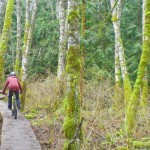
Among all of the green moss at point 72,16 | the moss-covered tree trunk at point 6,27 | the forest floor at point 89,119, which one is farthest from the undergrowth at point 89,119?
the moss-covered tree trunk at point 6,27

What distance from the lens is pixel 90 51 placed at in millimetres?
22328

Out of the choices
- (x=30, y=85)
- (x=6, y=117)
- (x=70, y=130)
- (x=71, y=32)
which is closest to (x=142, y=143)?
(x=70, y=130)

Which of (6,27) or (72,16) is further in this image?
(6,27)

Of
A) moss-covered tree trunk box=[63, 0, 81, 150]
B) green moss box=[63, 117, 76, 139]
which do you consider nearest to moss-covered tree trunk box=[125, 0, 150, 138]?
moss-covered tree trunk box=[63, 0, 81, 150]

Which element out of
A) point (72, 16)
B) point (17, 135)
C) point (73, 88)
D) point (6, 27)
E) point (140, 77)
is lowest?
point (17, 135)

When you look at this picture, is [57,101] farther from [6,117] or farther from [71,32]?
[71,32]

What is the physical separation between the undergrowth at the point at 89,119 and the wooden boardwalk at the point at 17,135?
0.43 m

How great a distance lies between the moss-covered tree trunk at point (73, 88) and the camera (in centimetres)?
786

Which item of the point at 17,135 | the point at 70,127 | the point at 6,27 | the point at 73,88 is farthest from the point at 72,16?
the point at 6,27

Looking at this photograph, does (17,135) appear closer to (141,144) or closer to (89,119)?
(89,119)

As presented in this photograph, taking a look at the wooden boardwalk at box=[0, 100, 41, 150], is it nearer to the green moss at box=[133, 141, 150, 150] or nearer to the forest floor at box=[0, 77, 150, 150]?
the forest floor at box=[0, 77, 150, 150]

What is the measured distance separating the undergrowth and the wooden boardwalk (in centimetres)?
43

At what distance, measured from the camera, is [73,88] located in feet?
25.9

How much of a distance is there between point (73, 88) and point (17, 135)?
3205 millimetres
